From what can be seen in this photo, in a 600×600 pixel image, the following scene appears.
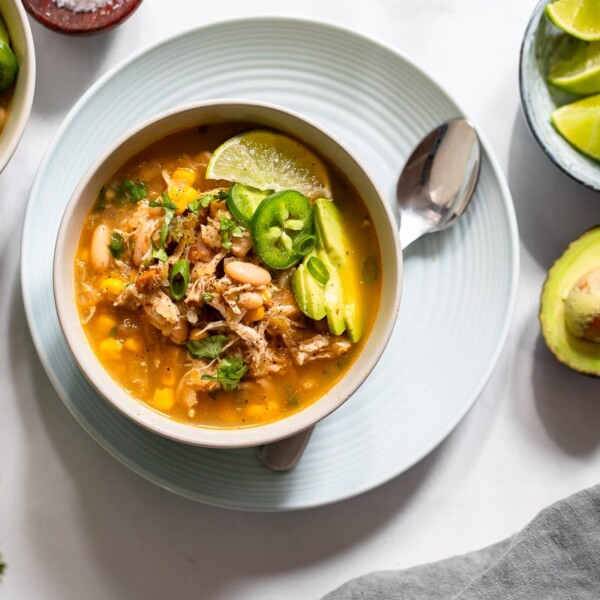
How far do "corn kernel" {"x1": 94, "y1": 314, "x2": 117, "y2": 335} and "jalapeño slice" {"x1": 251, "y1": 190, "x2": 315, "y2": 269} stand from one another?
1.76 ft

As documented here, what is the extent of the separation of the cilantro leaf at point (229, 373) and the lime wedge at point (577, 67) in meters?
1.66

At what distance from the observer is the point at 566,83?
3.30m

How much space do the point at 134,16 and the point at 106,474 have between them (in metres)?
1.75

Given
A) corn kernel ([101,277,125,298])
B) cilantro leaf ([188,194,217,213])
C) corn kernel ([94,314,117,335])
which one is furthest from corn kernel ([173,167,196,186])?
corn kernel ([94,314,117,335])

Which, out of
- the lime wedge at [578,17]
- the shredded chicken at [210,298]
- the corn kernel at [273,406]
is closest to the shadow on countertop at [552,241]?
the lime wedge at [578,17]

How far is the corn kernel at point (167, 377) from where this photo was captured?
2836mm

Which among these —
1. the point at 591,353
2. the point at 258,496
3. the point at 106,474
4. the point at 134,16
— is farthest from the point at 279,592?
the point at 134,16

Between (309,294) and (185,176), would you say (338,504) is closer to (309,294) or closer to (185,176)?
(309,294)

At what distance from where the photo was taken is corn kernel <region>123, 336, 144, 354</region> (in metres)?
Answer: 2.82

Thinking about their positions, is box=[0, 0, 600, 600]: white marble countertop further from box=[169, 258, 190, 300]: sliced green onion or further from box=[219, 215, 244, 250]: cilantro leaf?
box=[219, 215, 244, 250]: cilantro leaf

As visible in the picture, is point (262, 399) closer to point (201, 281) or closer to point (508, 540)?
point (201, 281)

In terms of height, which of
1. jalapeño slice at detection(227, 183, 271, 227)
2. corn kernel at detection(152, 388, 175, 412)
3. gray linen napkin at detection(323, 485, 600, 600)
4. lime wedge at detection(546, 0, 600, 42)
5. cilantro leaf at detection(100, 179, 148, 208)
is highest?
lime wedge at detection(546, 0, 600, 42)

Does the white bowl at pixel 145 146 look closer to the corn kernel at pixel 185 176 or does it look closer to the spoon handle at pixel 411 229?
the corn kernel at pixel 185 176

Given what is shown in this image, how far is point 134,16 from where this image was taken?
10.7 feet
